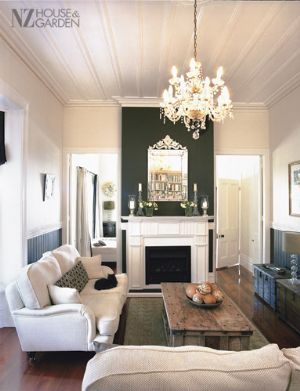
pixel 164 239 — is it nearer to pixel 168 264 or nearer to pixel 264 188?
pixel 168 264

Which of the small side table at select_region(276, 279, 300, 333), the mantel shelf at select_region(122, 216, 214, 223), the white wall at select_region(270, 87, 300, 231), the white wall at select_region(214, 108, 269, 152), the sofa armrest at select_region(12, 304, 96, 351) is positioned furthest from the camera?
the white wall at select_region(214, 108, 269, 152)

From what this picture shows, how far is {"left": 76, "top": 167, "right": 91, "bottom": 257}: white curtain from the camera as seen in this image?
6.30m

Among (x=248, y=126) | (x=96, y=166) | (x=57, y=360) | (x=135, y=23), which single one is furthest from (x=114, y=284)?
(x=96, y=166)

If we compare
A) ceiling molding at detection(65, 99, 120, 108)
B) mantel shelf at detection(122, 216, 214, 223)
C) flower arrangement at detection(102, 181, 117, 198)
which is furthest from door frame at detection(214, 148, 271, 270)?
flower arrangement at detection(102, 181, 117, 198)

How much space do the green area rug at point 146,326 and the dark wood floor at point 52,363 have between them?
0.13m

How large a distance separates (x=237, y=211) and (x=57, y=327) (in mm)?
5515

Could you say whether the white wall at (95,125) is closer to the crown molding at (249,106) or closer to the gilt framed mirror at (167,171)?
the gilt framed mirror at (167,171)

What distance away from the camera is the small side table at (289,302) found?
11.2 ft

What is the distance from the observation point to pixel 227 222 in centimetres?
690

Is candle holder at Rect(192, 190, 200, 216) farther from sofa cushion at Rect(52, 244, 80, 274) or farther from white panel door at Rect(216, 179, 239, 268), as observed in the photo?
sofa cushion at Rect(52, 244, 80, 274)

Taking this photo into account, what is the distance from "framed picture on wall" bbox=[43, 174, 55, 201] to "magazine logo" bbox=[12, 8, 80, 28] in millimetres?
2124

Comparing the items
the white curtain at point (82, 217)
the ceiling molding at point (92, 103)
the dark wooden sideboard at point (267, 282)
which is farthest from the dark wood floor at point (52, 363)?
the ceiling molding at point (92, 103)

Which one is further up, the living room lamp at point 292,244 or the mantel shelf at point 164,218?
the mantel shelf at point 164,218

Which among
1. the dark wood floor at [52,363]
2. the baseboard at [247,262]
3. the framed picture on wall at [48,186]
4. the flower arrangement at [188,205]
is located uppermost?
the framed picture on wall at [48,186]
